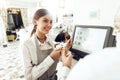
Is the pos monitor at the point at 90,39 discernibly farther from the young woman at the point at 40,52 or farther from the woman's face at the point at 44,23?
the woman's face at the point at 44,23

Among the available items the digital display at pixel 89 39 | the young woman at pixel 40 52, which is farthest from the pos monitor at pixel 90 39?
the young woman at pixel 40 52

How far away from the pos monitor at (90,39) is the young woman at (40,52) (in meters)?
0.11

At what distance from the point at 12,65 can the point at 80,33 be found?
363 cm

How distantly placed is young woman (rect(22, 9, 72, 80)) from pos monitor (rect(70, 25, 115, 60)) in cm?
11

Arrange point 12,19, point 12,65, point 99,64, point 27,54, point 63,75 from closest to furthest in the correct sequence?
point 99,64
point 63,75
point 27,54
point 12,65
point 12,19

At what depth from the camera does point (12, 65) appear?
4547mm

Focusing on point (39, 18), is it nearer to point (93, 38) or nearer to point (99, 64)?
point (93, 38)

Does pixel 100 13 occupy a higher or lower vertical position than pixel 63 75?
higher

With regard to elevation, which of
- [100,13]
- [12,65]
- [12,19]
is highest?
[100,13]

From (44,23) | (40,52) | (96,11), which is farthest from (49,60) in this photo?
(96,11)

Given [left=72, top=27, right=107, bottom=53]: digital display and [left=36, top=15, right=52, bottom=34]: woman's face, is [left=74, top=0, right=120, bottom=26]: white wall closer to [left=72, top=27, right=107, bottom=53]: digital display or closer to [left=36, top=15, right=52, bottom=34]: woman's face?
[left=72, top=27, right=107, bottom=53]: digital display

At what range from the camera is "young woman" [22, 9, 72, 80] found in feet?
4.17

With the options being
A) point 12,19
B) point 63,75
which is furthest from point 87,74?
point 12,19

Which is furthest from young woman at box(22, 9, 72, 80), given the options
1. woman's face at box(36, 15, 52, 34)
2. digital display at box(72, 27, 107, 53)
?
digital display at box(72, 27, 107, 53)
